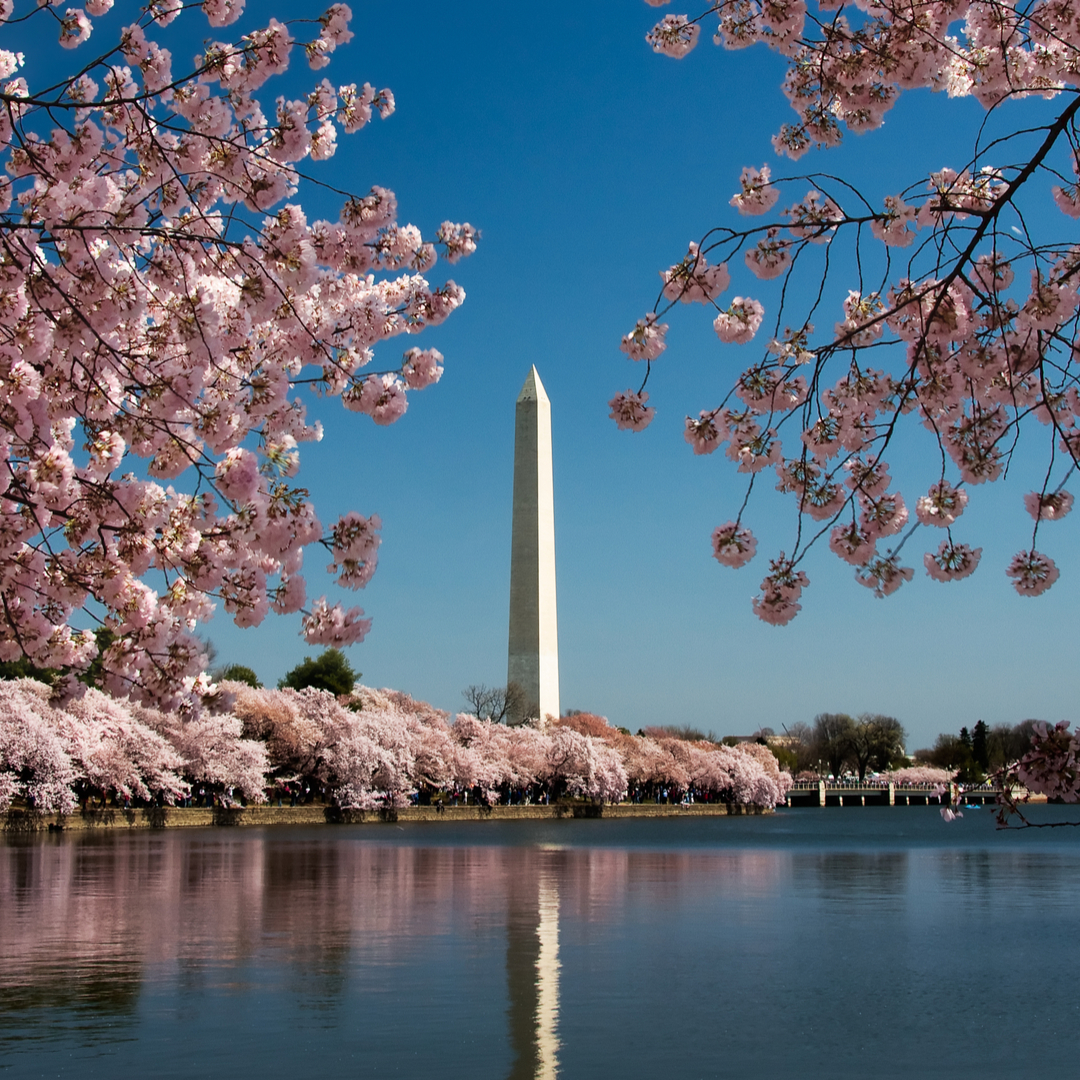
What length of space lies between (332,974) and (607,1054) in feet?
9.51

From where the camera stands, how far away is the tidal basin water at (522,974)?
713cm

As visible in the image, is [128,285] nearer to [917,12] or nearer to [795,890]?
[917,12]

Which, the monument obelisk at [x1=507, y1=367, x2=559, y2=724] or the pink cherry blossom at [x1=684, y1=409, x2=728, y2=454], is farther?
the monument obelisk at [x1=507, y1=367, x2=559, y2=724]

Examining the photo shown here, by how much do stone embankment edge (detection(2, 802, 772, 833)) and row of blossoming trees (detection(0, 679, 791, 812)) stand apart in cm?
50

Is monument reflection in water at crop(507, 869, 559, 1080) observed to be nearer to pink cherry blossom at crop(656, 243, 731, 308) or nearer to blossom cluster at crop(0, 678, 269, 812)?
pink cherry blossom at crop(656, 243, 731, 308)

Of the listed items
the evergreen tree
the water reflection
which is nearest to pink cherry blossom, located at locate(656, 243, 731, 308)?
the water reflection

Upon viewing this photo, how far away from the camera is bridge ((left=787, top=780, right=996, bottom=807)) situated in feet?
349

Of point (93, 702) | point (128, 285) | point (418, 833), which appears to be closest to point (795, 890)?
point (128, 285)

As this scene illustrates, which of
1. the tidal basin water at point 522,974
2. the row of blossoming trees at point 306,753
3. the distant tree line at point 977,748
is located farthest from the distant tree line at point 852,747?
the tidal basin water at point 522,974

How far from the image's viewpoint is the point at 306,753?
44.7 m

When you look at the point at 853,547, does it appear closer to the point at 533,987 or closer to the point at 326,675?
the point at 533,987

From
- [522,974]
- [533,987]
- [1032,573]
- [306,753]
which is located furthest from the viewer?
[306,753]

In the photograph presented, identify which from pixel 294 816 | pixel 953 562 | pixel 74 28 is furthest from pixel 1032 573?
pixel 294 816

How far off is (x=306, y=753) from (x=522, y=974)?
36.3 metres
